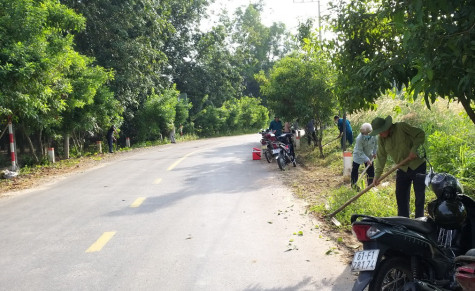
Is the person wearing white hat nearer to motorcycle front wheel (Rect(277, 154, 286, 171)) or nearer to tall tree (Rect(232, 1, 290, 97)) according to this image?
motorcycle front wheel (Rect(277, 154, 286, 171))

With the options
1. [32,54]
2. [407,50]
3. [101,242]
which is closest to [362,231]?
[407,50]

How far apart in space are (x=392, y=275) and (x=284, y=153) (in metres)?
11.0

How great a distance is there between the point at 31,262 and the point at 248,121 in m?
48.3

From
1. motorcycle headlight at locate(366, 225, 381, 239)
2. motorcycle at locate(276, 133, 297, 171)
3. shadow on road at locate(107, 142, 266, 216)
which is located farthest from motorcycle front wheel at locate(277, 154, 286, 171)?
motorcycle headlight at locate(366, 225, 381, 239)

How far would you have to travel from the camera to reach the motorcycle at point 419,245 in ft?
12.0

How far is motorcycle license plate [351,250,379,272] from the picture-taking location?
11.9ft

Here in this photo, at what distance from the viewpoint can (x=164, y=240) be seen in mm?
6332

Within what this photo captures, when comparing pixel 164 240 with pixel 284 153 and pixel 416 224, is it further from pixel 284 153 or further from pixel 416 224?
pixel 284 153

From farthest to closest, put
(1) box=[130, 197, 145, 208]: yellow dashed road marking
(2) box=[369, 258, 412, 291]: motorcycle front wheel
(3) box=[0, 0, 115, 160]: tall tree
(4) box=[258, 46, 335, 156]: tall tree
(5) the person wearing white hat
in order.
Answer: (4) box=[258, 46, 335, 156]: tall tree → (3) box=[0, 0, 115, 160]: tall tree → (5) the person wearing white hat → (1) box=[130, 197, 145, 208]: yellow dashed road marking → (2) box=[369, 258, 412, 291]: motorcycle front wheel

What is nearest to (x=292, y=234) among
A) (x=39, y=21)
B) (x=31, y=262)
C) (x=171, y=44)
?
(x=31, y=262)

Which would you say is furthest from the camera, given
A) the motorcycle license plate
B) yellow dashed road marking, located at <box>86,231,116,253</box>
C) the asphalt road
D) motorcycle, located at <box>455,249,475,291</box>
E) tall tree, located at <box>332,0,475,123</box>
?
yellow dashed road marking, located at <box>86,231,116,253</box>

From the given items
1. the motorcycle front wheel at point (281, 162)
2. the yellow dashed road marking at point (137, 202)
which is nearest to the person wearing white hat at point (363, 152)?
the motorcycle front wheel at point (281, 162)

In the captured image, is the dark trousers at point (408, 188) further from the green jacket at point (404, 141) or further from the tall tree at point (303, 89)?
the tall tree at point (303, 89)

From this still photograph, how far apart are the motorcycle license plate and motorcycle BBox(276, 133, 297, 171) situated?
1040 centimetres
